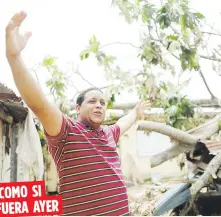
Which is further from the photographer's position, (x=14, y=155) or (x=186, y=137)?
(x=186, y=137)

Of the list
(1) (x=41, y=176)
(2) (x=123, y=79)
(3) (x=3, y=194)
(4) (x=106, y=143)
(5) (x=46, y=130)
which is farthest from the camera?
(2) (x=123, y=79)

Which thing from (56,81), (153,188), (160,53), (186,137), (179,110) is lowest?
(153,188)

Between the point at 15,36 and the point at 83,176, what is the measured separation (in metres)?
0.48

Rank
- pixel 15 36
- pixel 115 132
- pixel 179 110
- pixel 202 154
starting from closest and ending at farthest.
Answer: pixel 15 36
pixel 115 132
pixel 179 110
pixel 202 154

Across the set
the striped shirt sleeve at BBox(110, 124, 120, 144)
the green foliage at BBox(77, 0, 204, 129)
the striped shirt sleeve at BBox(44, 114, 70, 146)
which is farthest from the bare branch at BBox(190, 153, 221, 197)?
the striped shirt sleeve at BBox(44, 114, 70, 146)

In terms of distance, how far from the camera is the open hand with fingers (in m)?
0.94

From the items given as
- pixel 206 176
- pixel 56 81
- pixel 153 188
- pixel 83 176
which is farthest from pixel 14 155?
pixel 206 176

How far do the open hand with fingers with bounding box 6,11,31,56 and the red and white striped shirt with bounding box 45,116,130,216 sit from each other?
26 cm

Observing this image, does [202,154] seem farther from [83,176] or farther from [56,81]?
[83,176]

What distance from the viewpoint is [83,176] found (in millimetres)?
1111

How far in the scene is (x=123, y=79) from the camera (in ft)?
6.74

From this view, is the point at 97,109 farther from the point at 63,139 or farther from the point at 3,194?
the point at 3,194

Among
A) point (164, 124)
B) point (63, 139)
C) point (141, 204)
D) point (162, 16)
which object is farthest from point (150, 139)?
point (63, 139)

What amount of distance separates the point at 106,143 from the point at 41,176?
1.83 feet
